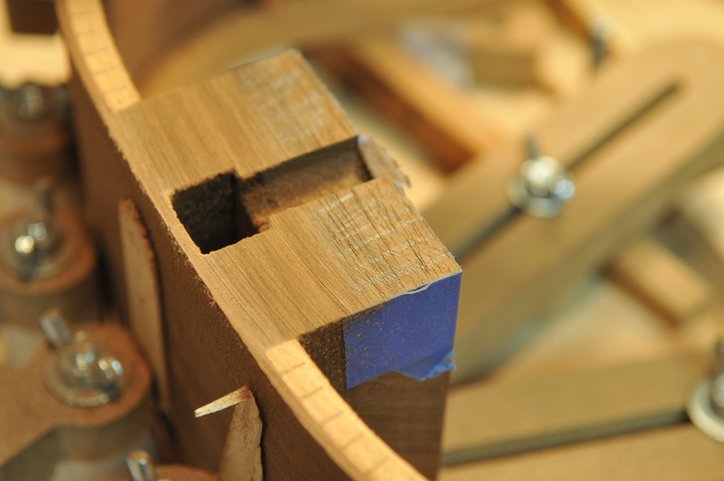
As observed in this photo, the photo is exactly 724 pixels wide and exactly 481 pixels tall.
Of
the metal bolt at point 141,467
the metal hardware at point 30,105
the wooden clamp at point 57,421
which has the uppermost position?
the metal bolt at point 141,467

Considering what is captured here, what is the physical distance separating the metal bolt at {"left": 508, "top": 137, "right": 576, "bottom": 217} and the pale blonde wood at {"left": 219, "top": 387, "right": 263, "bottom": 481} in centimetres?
57

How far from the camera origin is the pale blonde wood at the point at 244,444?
25.9 inches

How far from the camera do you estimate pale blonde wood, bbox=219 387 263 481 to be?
0.66 meters

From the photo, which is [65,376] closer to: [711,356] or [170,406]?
[170,406]

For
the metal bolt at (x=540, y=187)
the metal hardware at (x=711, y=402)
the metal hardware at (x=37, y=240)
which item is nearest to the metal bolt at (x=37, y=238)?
the metal hardware at (x=37, y=240)

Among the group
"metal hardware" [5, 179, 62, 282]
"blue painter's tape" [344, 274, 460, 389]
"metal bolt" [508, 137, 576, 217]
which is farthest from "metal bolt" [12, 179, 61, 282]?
"metal bolt" [508, 137, 576, 217]

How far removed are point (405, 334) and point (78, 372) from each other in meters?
0.28

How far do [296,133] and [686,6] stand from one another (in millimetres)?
1061

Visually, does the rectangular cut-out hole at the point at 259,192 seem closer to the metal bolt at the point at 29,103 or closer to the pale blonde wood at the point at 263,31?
the metal bolt at the point at 29,103

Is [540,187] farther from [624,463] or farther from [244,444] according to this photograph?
[244,444]

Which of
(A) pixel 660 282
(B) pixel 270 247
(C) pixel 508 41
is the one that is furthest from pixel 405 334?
(C) pixel 508 41

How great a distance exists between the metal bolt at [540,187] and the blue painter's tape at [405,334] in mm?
475

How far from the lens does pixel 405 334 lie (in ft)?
2.33

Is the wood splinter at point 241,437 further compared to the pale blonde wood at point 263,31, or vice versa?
the pale blonde wood at point 263,31
